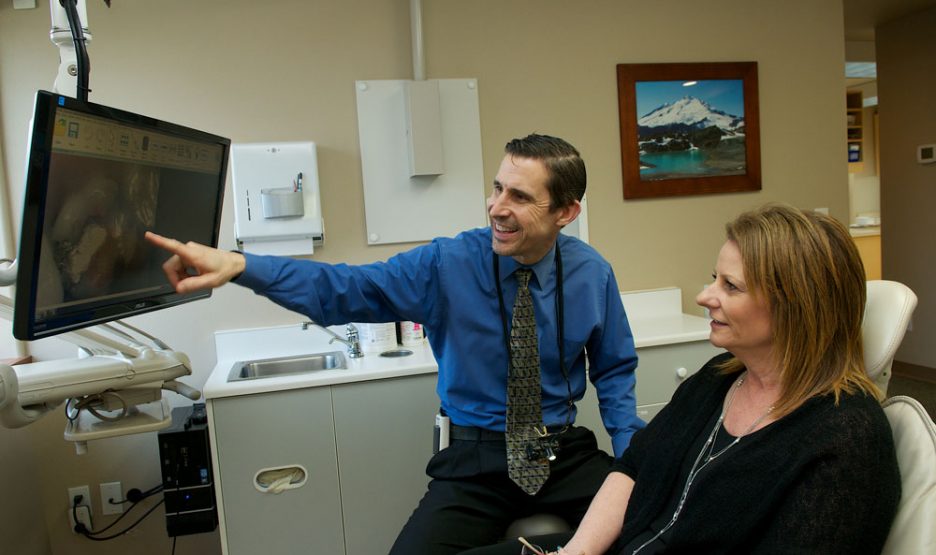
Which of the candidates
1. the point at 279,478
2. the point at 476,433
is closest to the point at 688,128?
the point at 476,433

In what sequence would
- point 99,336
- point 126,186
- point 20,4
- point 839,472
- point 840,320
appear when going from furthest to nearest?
point 20,4 → point 99,336 → point 126,186 → point 840,320 → point 839,472

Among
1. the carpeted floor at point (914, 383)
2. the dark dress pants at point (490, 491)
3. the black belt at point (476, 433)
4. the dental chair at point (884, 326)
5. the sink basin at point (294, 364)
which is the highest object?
the dental chair at point (884, 326)

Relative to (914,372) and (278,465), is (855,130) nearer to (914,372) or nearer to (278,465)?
(914,372)

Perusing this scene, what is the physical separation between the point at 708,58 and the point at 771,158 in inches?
24.0

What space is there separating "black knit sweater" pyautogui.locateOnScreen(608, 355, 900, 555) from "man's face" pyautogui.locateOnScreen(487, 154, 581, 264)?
0.68m

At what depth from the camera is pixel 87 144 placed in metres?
1.23

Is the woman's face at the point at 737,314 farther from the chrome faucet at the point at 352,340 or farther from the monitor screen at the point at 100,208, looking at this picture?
the chrome faucet at the point at 352,340

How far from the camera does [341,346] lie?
287 cm

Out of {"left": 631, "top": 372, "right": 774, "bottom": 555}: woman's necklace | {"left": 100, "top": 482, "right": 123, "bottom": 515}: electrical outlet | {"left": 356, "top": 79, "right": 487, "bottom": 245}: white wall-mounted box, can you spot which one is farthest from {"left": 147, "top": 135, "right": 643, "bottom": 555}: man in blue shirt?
{"left": 100, "top": 482, "right": 123, "bottom": 515}: electrical outlet

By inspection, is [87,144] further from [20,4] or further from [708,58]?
[708,58]

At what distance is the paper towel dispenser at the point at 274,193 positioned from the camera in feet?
8.86

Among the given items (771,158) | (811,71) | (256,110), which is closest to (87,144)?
(256,110)

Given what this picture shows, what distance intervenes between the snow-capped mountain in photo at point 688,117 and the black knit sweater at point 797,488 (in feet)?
7.29

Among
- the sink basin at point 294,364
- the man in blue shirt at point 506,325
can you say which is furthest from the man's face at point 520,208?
the sink basin at point 294,364
